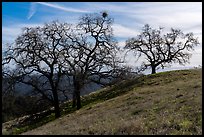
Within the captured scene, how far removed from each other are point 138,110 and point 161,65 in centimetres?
3834

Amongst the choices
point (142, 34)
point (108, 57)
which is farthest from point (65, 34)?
point (142, 34)

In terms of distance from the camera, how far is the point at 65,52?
37531mm

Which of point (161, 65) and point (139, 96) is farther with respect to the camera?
point (161, 65)

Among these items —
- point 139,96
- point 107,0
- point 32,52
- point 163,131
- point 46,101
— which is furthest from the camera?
point 46,101

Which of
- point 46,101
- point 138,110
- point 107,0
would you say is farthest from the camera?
point 46,101

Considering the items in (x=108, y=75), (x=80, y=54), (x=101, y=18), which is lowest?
(x=108, y=75)

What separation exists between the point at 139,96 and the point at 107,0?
24.6 meters

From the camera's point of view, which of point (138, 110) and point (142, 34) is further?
point (142, 34)

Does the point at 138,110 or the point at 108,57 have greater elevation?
the point at 108,57

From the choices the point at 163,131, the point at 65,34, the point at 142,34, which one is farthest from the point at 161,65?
the point at 163,131

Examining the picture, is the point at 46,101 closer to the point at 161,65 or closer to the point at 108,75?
the point at 108,75

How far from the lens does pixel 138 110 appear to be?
980 inches

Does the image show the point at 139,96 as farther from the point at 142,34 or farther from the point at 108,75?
the point at 142,34

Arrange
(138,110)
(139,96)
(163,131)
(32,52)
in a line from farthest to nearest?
1. (32,52)
2. (139,96)
3. (138,110)
4. (163,131)
